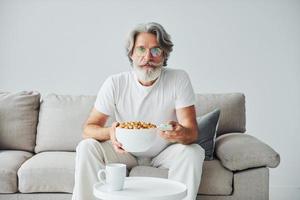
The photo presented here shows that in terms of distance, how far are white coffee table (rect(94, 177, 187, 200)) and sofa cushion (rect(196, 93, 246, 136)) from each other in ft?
3.48

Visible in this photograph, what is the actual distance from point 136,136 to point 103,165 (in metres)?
0.42

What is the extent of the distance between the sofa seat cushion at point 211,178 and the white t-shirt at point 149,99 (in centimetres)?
13

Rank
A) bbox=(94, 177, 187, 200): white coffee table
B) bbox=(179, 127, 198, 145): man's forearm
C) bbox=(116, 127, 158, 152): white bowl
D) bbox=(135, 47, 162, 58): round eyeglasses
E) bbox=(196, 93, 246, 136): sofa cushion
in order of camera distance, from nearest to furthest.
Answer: bbox=(94, 177, 187, 200): white coffee table → bbox=(116, 127, 158, 152): white bowl → bbox=(179, 127, 198, 145): man's forearm → bbox=(135, 47, 162, 58): round eyeglasses → bbox=(196, 93, 246, 136): sofa cushion

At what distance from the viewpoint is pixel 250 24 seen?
392cm

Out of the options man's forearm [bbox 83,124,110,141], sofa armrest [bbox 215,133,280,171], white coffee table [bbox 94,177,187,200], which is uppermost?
man's forearm [bbox 83,124,110,141]

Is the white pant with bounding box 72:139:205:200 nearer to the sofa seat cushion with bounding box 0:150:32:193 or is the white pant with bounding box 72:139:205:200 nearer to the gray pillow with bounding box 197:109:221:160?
the gray pillow with bounding box 197:109:221:160

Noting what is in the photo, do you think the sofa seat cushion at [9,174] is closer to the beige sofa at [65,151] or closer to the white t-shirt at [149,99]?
the beige sofa at [65,151]

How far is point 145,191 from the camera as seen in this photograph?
2074 mm

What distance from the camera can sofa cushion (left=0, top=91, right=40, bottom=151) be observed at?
3.25 metres

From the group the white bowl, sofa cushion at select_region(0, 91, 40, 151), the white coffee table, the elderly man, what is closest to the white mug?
the white coffee table

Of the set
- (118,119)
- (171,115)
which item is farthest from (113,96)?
(171,115)

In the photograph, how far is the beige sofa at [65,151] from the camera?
2.69 metres

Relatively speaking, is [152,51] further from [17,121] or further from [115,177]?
[17,121]

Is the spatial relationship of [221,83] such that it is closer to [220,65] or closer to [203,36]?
[220,65]
